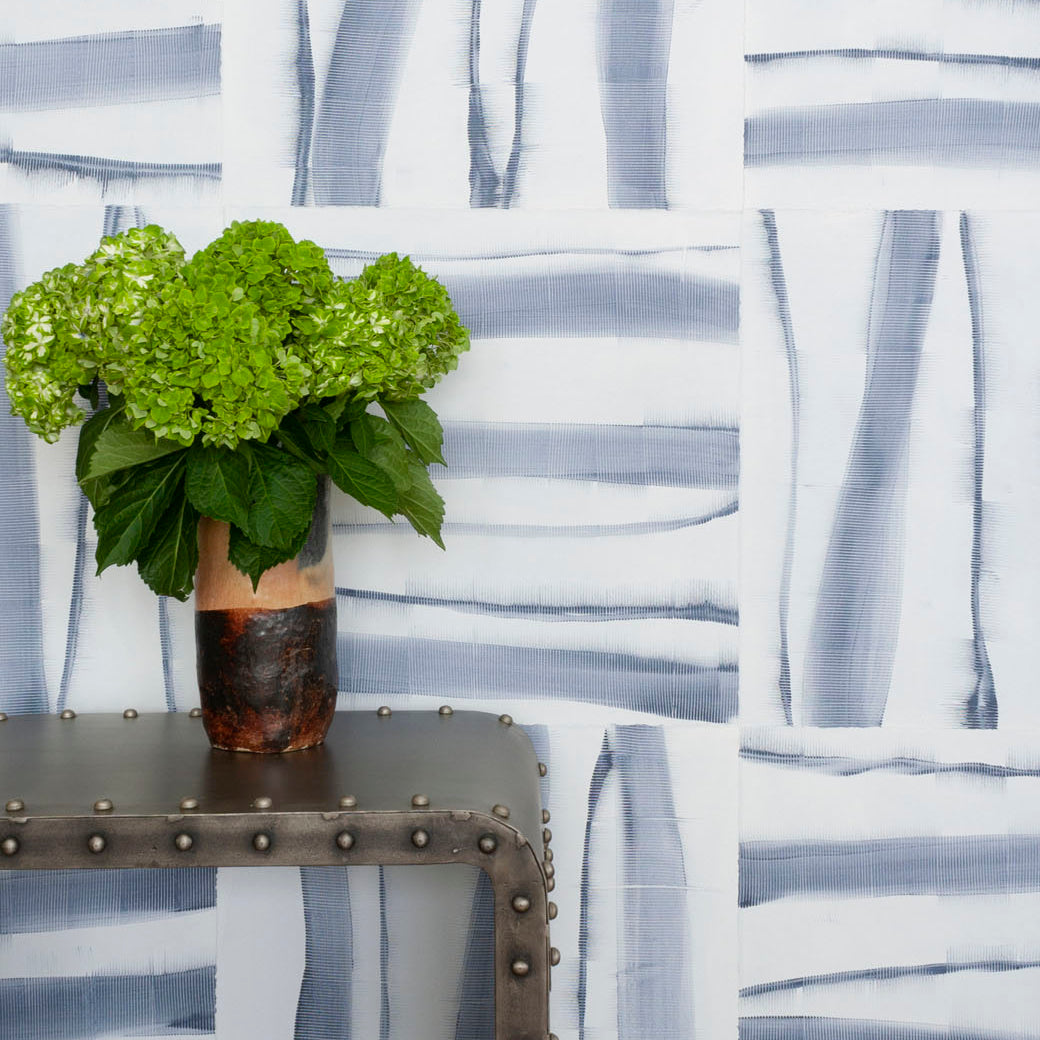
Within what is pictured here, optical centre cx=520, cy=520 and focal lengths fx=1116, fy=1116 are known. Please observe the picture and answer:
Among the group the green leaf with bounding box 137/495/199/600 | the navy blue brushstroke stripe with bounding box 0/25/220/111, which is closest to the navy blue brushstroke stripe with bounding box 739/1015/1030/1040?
the green leaf with bounding box 137/495/199/600

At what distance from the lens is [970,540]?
1.25 meters

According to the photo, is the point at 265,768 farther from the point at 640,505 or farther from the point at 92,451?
the point at 640,505

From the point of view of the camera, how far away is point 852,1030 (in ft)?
4.17

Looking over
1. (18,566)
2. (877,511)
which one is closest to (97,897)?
(18,566)

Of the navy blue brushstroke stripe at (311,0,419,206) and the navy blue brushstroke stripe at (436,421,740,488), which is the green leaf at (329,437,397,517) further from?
the navy blue brushstroke stripe at (311,0,419,206)

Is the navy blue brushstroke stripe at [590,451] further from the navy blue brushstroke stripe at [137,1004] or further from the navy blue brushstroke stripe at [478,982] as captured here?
the navy blue brushstroke stripe at [137,1004]

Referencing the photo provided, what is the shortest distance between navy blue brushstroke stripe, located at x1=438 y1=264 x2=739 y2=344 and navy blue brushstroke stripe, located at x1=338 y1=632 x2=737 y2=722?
0.36 metres

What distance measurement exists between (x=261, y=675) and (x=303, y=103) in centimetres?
64

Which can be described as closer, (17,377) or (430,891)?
(17,377)

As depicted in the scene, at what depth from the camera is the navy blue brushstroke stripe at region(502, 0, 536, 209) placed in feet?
4.03

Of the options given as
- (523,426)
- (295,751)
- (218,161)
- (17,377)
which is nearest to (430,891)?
(295,751)

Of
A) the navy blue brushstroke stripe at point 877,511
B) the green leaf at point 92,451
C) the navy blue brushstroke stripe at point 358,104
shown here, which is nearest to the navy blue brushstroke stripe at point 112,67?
the navy blue brushstroke stripe at point 358,104

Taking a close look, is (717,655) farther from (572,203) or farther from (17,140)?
(17,140)

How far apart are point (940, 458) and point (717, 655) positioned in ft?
1.09
